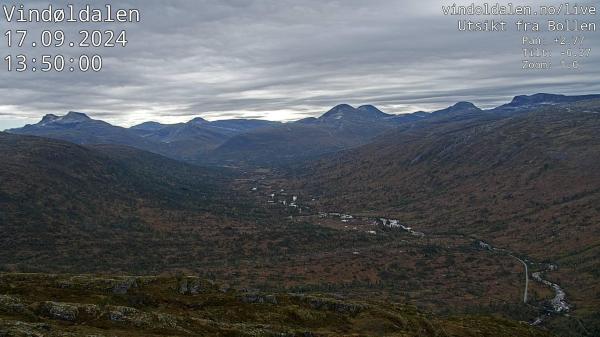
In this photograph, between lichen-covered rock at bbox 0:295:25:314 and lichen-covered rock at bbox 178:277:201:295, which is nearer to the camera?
lichen-covered rock at bbox 0:295:25:314

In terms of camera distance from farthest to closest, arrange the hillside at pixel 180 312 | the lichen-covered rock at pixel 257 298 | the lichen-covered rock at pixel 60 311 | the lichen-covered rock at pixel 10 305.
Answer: the lichen-covered rock at pixel 257 298
the lichen-covered rock at pixel 60 311
the hillside at pixel 180 312
the lichen-covered rock at pixel 10 305

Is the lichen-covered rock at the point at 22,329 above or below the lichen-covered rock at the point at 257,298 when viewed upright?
above

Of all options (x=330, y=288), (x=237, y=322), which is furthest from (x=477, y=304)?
(x=237, y=322)

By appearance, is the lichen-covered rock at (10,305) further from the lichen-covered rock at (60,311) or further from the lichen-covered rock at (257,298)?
the lichen-covered rock at (257,298)

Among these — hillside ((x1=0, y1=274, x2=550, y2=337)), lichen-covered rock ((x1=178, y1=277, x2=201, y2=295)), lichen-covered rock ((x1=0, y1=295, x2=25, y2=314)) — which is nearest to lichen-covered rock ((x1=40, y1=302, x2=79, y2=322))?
hillside ((x1=0, y1=274, x2=550, y2=337))

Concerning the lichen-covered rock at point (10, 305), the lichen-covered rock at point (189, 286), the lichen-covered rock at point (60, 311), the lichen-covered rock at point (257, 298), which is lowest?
the lichen-covered rock at point (257, 298)

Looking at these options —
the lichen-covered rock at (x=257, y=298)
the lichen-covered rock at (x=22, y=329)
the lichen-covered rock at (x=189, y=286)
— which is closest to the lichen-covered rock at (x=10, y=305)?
the lichen-covered rock at (x=22, y=329)

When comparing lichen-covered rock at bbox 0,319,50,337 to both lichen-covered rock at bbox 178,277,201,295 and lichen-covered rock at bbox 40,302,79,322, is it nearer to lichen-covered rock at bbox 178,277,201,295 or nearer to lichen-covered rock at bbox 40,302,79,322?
lichen-covered rock at bbox 40,302,79,322

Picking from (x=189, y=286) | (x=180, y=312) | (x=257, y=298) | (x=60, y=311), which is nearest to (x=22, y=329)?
(x=60, y=311)

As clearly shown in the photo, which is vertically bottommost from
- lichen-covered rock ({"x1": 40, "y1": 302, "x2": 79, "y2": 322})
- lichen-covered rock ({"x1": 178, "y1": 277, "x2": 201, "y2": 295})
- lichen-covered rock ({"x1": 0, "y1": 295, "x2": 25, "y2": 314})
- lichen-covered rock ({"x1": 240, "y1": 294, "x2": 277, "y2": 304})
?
lichen-covered rock ({"x1": 240, "y1": 294, "x2": 277, "y2": 304})

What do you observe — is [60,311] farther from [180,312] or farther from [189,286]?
[189,286]

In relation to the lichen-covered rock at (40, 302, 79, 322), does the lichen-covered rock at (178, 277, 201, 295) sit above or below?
below
